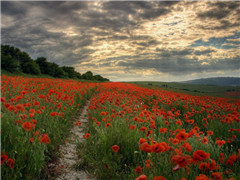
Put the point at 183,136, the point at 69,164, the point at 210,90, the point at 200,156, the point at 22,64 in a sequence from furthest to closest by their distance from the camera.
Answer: the point at 210,90 < the point at 22,64 < the point at 69,164 < the point at 183,136 < the point at 200,156

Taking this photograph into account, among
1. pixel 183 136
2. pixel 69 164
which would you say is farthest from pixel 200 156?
pixel 69 164

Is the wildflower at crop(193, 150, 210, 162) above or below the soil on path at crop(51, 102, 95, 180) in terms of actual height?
above

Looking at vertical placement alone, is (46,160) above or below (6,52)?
below

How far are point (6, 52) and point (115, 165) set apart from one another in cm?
3750

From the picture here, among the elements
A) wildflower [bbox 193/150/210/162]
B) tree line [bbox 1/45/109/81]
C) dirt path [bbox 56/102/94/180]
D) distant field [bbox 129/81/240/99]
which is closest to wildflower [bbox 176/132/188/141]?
wildflower [bbox 193/150/210/162]

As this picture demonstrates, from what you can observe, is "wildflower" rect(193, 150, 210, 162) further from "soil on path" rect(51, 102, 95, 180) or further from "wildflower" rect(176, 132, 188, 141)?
"soil on path" rect(51, 102, 95, 180)

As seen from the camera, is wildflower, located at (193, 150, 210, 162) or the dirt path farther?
the dirt path

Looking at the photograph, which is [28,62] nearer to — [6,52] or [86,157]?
[6,52]

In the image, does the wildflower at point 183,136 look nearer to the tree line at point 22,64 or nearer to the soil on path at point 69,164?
the soil on path at point 69,164

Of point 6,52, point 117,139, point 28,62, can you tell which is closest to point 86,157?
point 117,139

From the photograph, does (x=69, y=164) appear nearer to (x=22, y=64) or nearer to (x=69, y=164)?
(x=69, y=164)

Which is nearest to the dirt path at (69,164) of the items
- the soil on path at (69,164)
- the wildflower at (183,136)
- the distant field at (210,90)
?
the soil on path at (69,164)

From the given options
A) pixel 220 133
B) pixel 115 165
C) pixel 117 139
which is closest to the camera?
pixel 115 165

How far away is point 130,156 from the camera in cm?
336
